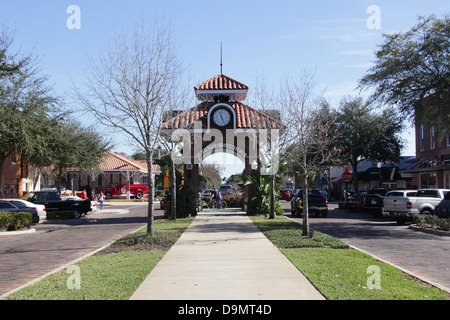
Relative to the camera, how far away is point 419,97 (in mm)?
19109

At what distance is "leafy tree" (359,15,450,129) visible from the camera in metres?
17.9

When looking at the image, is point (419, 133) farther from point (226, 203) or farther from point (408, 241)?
point (408, 241)

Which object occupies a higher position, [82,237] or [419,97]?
[419,97]

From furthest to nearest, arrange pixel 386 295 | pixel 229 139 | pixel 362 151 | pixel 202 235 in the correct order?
pixel 362 151, pixel 229 139, pixel 202 235, pixel 386 295

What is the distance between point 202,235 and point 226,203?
67.6 feet

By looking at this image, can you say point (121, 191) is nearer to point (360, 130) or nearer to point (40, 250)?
point (360, 130)

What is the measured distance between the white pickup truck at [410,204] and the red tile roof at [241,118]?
6537 millimetres

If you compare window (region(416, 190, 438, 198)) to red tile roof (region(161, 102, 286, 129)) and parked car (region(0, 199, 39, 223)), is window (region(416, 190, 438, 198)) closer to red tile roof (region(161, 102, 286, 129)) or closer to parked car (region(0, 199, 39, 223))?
A: red tile roof (region(161, 102, 286, 129))

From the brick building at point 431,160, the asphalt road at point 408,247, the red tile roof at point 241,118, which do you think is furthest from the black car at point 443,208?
the brick building at point 431,160

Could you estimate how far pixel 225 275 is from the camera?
847cm

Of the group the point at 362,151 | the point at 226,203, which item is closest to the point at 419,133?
the point at 362,151

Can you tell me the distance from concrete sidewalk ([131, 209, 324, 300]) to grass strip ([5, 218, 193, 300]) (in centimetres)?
27
